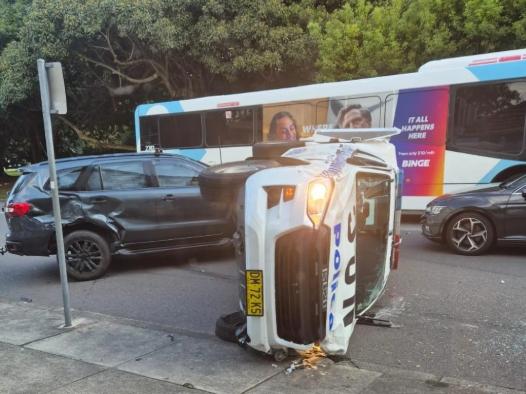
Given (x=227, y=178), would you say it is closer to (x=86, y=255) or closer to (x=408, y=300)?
(x=408, y=300)

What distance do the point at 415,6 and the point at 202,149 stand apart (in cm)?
697

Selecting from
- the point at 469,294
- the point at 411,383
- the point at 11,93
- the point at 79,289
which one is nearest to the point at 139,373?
the point at 411,383

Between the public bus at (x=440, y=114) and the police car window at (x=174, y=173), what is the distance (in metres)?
4.86

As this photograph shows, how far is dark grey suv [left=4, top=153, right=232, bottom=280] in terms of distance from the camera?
7188 millimetres

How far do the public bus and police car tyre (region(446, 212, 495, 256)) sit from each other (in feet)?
8.86

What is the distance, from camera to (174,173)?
26.4 feet

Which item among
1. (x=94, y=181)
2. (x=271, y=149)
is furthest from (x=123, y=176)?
(x=271, y=149)

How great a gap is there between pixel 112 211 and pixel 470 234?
5.33 m

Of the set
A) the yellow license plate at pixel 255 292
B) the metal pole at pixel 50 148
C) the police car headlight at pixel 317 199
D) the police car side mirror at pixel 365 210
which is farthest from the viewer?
the metal pole at pixel 50 148

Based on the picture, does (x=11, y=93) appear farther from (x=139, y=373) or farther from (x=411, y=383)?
(x=411, y=383)

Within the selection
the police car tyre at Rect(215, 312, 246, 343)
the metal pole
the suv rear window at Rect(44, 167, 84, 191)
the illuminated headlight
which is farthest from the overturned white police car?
the illuminated headlight

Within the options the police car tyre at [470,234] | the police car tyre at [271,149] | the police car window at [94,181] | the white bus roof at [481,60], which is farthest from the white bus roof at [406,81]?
the police car tyre at [271,149]

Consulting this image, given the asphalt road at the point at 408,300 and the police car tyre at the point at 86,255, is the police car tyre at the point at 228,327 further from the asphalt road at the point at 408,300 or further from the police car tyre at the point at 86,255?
the police car tyre at the point at 86,255

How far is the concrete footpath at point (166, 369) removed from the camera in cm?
370
